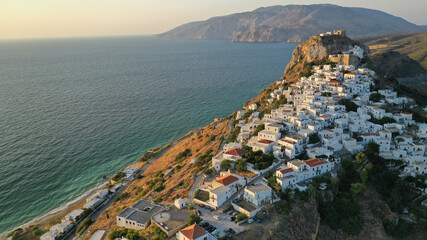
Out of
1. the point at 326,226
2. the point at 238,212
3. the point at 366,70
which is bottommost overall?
the point at 326,226

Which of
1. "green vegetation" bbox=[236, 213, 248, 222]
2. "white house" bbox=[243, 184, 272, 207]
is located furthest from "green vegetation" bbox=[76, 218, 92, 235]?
"white house" bbox=[243, 184, 272, 207]

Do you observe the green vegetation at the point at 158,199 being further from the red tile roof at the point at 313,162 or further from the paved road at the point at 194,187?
the red tile roof at the point at 313,162

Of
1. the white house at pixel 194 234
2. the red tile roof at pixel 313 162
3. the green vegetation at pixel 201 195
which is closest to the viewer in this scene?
the white house at pixel 194 234

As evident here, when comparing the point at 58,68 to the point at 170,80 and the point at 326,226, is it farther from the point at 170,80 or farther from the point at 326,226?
the point at 326,226

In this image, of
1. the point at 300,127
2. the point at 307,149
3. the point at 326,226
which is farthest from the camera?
the point at 300,127

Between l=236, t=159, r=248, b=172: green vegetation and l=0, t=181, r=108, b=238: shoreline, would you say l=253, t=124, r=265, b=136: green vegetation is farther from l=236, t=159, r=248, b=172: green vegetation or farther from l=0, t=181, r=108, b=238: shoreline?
l=0, t=181, r=108, b=238: shoreline

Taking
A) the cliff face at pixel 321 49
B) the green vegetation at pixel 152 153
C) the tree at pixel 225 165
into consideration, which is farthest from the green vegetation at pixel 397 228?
the cliff face at pixel 321 49

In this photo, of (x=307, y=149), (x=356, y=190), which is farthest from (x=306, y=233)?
(x=307, y=149)
